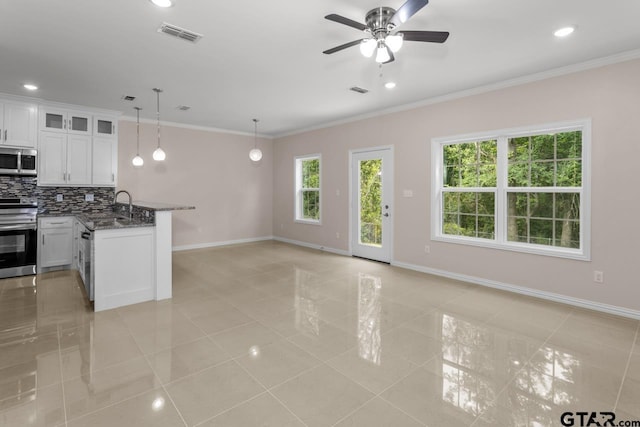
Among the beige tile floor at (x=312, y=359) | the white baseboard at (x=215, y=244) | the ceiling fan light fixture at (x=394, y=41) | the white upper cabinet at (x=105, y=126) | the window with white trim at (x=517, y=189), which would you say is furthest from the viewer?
the white baseboard at (x=215, y=244)

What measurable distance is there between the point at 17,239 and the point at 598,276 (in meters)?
7.53

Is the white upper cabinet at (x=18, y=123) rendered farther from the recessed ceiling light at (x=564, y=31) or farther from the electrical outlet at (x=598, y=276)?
the electrical outlet at (x=598, y=276)

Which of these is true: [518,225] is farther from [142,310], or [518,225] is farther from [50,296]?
[50,296]

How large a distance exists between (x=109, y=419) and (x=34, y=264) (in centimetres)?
429

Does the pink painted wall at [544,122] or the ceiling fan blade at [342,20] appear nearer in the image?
the ceiling fan blade at [342,20]

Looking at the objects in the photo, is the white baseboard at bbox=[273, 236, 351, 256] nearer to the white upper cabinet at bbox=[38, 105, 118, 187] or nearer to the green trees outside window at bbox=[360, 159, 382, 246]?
the green trees outside window at bbox=[360, 159, 382, 246]

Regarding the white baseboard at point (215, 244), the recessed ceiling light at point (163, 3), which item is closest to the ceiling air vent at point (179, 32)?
the recessed ceiling light at point (163, 3)

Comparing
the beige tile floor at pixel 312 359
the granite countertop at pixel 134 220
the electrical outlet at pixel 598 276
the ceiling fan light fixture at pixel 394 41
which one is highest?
the ceiling fan light fixture at pixel 394 41

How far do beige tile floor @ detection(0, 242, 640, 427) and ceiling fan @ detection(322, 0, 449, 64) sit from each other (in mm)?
2364

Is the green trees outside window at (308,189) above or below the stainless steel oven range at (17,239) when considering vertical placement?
above

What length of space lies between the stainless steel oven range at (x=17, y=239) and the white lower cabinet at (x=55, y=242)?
0.30 feet

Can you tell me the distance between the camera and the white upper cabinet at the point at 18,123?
464 centimetres

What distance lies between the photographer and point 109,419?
5.89 ft

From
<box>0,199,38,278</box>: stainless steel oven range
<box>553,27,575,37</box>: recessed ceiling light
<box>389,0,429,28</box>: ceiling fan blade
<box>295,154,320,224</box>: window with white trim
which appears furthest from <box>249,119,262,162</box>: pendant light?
<box>553,27,575,37</box>: recessed ceiling light
